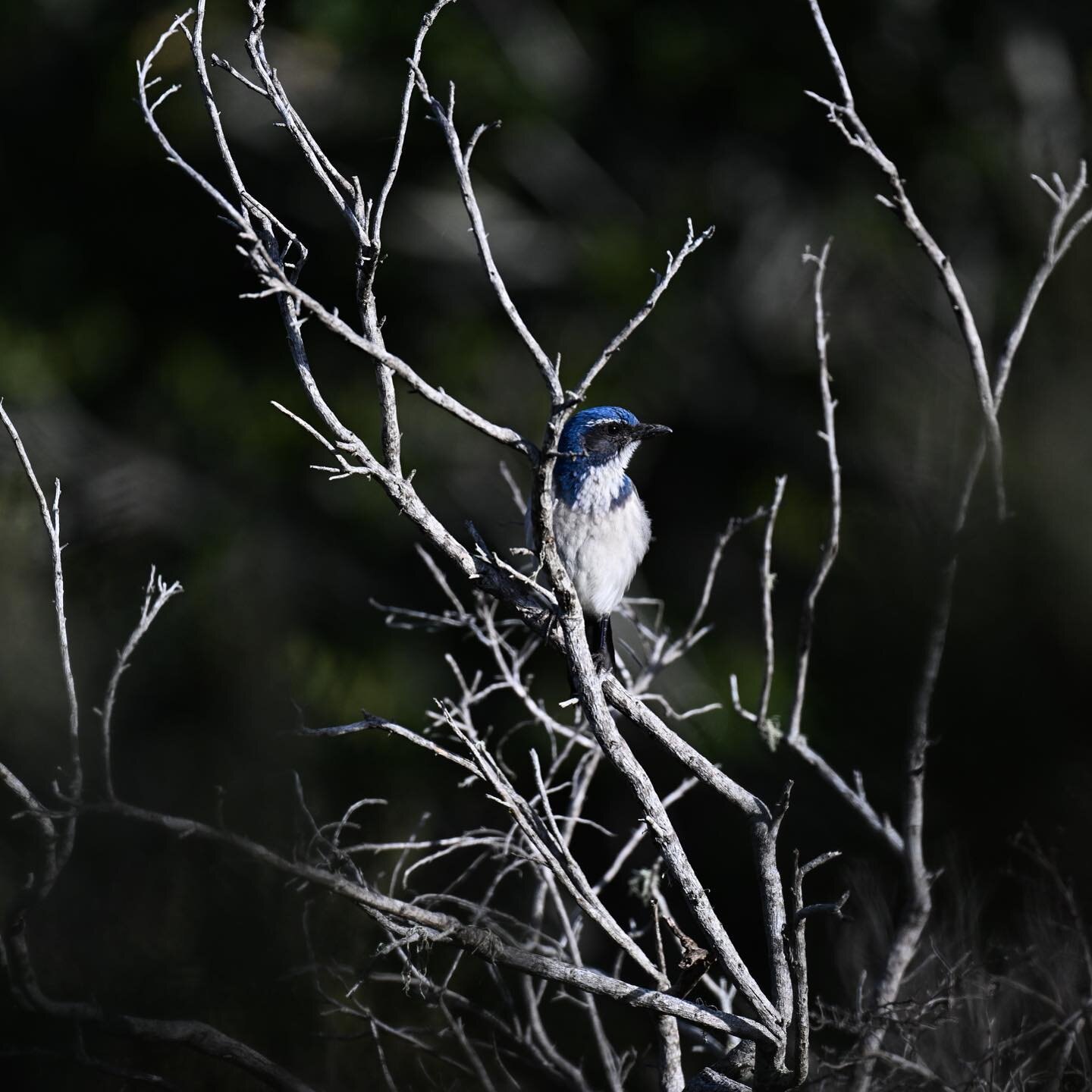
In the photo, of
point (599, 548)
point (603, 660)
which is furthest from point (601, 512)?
point (603, 660)

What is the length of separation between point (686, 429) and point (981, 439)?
5.39 metres

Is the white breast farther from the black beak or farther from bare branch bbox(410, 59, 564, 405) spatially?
bare branch bbox(410, 59, 564, 405)

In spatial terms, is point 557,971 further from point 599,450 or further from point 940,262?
point 599,450

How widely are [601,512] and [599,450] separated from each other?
20 cm

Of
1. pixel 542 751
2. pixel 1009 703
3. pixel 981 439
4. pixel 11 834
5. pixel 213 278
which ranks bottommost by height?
pixel 542 751

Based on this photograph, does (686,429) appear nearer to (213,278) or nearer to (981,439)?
(213,278)

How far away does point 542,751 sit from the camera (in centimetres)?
662

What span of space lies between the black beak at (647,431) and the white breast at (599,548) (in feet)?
0.61

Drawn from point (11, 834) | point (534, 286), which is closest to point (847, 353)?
point (534, 286)

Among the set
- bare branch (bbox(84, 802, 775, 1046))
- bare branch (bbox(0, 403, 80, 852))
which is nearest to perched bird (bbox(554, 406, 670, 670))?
bare branch (bbox(84, 802, 775, 1046))

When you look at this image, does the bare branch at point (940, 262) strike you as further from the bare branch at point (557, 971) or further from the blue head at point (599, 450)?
the blue head at point (599, 450)

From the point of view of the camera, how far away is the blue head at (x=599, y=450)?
386 centimetres

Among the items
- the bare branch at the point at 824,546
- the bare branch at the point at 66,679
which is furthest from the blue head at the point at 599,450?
the bare branch at the point at 66,679

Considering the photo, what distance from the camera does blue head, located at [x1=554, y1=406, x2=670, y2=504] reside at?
386 centimetres
